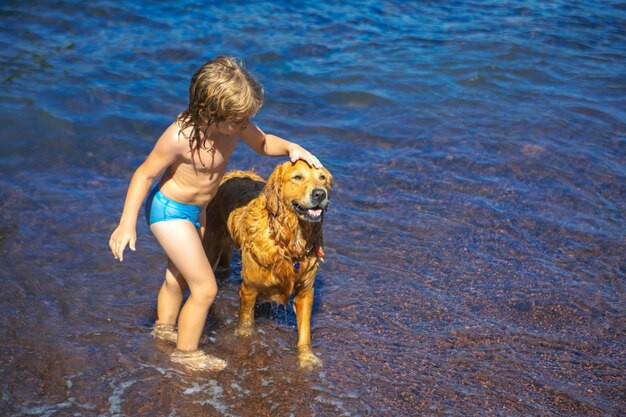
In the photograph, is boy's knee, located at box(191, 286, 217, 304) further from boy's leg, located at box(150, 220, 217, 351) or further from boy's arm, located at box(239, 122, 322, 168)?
boy's arm, located at box(239, 122, 322, 168)

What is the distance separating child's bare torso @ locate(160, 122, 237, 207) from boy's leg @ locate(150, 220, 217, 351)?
207 millimetres

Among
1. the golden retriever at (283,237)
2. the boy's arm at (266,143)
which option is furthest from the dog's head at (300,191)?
the boy's arm at (266,143)

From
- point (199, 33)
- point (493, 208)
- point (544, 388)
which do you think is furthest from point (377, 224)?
point (199, 33)

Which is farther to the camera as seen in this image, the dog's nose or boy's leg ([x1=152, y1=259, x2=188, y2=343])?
boy's leg ([x1=152, y1=259, x2=188, y2=343])

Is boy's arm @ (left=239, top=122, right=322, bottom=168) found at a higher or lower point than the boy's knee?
higher

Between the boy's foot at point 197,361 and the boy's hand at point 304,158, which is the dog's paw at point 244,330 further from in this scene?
the boy's hand at point 304,158

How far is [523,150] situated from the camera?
973 cm

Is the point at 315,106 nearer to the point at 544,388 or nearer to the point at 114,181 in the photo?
the point at 114,181

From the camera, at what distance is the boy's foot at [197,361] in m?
5.57

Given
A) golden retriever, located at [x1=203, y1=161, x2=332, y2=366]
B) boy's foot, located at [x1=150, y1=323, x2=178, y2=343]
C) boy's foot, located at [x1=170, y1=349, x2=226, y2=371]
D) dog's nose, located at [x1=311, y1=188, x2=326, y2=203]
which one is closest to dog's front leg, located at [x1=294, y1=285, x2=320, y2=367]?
golden retriever, located at [x1=203, y1=161, x2=332, y2=366]

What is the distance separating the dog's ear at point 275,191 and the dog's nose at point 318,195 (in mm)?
310

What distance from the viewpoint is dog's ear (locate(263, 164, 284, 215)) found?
5434mm

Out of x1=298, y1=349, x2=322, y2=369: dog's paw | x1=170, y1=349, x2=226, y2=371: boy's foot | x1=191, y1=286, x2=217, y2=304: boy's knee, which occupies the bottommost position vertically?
x1=170, y1=349, x2=226, y2=371: boy's foot

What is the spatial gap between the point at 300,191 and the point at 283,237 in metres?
0.43
